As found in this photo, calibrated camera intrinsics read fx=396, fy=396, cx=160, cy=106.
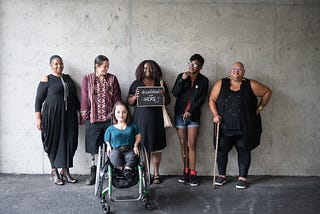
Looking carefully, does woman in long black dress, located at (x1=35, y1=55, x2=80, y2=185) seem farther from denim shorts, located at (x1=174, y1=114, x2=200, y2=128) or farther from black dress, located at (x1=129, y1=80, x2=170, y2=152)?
denim shorts, located at (x1=174, y1=114, x2=200, y2=128)

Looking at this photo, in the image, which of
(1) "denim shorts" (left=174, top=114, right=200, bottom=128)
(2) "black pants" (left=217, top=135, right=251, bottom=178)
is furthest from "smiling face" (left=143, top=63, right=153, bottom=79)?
(2) "black pants" (left=217, top=135, right=251, bottom=178)

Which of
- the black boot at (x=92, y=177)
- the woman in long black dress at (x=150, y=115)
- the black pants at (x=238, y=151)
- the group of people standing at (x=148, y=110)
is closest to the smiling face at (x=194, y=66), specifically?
the group of people standing at (x=148, y=110)

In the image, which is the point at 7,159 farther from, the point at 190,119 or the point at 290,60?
the point at 290,60

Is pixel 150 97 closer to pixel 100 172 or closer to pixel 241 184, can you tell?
pixel 100 172

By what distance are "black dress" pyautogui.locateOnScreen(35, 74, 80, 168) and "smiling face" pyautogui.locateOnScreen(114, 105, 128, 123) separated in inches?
35.2

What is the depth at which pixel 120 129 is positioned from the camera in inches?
179

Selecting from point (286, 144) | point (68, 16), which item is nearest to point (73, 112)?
point (68, 16)

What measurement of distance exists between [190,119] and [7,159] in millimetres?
Answer: 2622

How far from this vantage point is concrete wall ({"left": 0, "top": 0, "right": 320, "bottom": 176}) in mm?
5355

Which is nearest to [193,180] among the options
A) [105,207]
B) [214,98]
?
[214,98]

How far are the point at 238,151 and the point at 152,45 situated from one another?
1.84 m

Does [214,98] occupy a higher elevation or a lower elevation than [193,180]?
higher

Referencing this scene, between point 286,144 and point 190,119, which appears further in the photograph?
point 286,144

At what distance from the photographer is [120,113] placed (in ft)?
14.8
